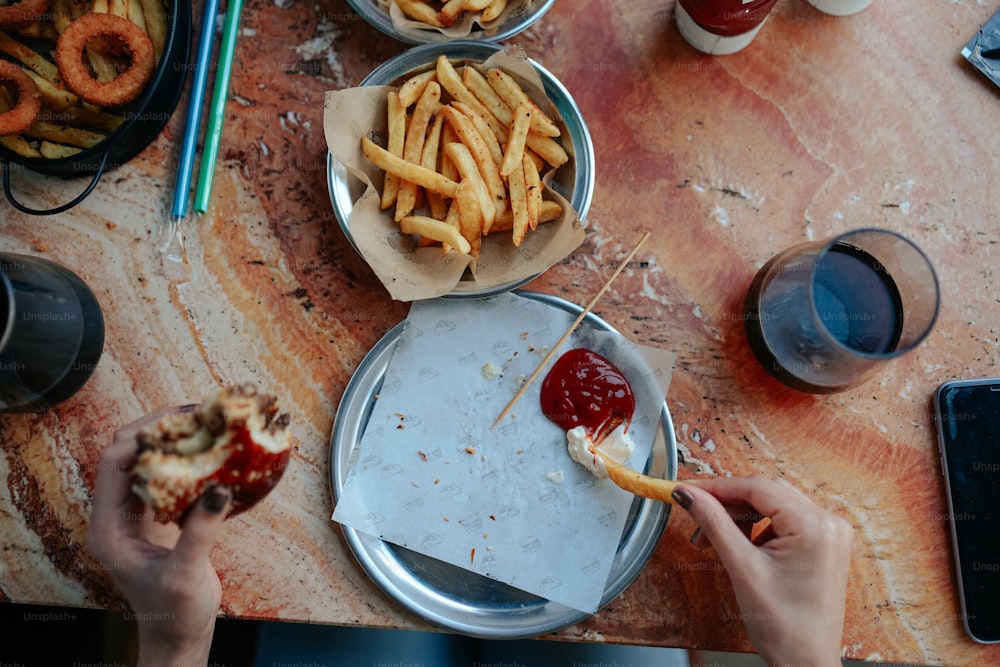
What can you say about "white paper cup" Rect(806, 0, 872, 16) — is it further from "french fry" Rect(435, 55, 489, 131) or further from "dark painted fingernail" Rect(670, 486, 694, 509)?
"dark painted fingernail" Rect(670, 486, 694, 509)

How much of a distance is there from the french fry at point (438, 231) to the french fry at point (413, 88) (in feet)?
0.80

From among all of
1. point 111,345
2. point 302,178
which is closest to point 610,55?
point 302,178

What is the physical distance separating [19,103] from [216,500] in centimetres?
97

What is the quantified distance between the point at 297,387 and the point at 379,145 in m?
0.56

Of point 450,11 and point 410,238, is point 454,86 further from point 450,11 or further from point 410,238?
point 410,238

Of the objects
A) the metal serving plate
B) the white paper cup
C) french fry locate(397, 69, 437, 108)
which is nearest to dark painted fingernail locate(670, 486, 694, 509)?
the metal serving plate

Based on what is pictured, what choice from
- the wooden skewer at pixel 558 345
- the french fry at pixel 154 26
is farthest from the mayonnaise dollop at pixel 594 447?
the french fry at pixel 154 26

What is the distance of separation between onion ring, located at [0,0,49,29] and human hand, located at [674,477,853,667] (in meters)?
1.63

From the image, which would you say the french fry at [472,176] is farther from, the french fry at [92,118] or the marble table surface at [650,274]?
the french fry at [92,118]

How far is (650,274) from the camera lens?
157 centimetres

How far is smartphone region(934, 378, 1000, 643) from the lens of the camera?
147 cm

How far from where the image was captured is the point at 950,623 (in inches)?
Answer: 58.2

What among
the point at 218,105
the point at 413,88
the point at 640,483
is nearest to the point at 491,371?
the point at 640,483

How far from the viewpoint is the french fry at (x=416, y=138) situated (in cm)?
143
